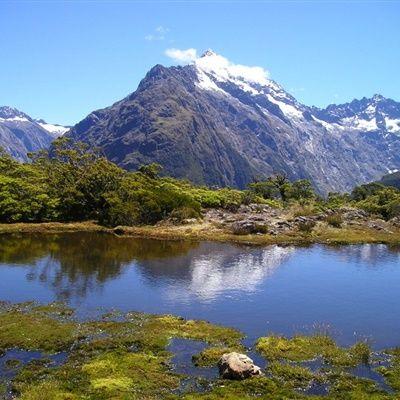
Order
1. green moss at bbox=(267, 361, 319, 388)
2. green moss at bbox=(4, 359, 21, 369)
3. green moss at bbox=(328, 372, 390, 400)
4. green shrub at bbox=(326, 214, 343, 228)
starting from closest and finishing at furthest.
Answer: green moss at bbox=(328, 372, 390, 400), green moss at bbox=(267, 361, 319, 388), green moss at bbox=(4, 359, 21, 369), green shrub at bbox=(326, 214, 343, 228)

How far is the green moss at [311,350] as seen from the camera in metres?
38.0

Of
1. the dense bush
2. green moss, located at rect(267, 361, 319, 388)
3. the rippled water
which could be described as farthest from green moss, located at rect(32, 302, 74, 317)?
the dense bush

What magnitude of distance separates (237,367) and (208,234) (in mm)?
65080

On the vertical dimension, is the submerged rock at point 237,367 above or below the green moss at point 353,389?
above

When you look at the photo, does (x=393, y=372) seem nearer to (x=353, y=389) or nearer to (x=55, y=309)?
(x=353, y=389)

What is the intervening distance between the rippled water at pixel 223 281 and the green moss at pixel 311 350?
8.13 feet

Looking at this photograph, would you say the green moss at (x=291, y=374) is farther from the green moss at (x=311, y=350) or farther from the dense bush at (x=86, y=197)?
the dense bush at (x=86, y=197)

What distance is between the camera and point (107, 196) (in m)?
108

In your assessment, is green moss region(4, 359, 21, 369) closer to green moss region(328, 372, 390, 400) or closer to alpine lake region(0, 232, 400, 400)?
alpine lake region(0, 232, 400, 400)

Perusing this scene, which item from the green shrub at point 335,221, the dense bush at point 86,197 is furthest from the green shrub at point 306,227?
the green shrub at point 335,221

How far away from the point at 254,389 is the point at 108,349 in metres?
12.6

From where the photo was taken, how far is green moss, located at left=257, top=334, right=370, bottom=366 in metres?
38.0

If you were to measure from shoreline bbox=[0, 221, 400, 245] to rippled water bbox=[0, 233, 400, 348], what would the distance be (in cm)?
482

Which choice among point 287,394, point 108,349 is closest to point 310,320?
point 287,394
